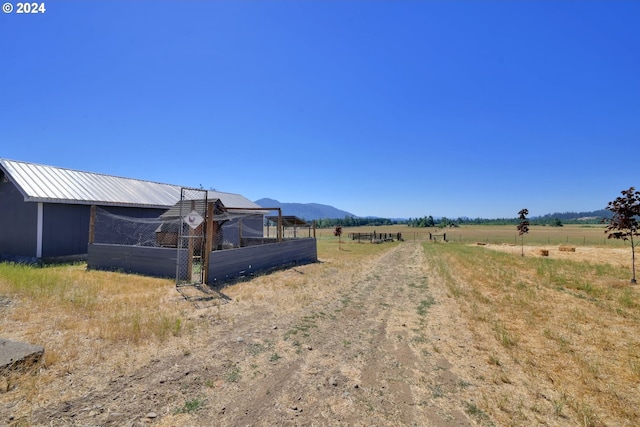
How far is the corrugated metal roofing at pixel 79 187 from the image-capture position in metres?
12.8

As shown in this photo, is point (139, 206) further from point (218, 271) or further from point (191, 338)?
point (191, 338)

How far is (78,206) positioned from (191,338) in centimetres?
1326

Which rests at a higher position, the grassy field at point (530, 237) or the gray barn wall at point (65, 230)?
the gray barn wall at point (65, 230)

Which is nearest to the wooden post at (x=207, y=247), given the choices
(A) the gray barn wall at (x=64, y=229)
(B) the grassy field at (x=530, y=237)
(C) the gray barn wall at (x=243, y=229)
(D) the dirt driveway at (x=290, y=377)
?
(D) the dirt driveway at (x=290, y=377)

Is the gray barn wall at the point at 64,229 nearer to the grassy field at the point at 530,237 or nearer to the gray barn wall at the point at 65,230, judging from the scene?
the gray barn wall at the point at 65,230

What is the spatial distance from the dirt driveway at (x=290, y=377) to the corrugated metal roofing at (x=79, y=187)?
1097 cm

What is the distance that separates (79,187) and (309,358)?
1621cm

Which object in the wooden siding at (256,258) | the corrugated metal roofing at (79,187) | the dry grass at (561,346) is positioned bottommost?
the dry grass at (561,346)

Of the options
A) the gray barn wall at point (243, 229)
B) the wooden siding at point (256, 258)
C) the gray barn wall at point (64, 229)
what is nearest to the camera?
the wooden siding at point (256, 258)

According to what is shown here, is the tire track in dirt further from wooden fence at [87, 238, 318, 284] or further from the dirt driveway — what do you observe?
wooden fence at [87, 238, 318, 284]

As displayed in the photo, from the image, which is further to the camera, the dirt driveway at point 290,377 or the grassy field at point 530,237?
the grassy field at point 530,237

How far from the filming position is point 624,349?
5.18 metres

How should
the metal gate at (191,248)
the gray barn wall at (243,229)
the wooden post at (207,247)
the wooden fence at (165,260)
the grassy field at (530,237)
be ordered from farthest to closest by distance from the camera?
the grassy field at (530,237)
the gray barn wall at (243,229)
the wooden fence at (165,260)
the wooden post at (207,247)
the metal gate at (191,248)

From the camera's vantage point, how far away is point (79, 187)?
14.8 m
